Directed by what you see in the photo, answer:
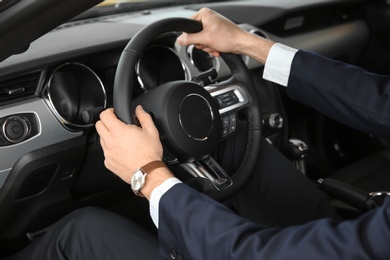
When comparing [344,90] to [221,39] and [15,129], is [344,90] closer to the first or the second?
[221,39]

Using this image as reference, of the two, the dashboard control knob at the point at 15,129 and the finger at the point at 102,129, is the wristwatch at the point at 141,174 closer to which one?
the finger at the point at 102,129

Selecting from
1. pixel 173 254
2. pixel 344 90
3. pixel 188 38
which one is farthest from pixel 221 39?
pixel 173 254

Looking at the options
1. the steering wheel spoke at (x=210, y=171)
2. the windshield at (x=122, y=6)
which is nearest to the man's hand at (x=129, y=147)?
the steering wheel spoke at (x=210, y=171)

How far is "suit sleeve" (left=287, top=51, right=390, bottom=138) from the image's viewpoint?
4.31 feet

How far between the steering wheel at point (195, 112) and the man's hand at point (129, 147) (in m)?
0.03

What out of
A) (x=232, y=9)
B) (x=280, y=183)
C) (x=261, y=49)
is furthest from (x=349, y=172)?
(x=232, y=9)

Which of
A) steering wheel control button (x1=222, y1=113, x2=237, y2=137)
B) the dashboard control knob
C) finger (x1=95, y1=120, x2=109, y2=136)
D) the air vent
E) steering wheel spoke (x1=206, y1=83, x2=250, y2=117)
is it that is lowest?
steering wheel control button (x1=222, y1=113, x2=237, y2=137)

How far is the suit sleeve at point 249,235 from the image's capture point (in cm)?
83

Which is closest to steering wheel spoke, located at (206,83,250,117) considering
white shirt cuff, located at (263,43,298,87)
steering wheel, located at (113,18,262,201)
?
steering wheel, located at (113,18,262,201)

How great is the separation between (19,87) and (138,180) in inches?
16.0

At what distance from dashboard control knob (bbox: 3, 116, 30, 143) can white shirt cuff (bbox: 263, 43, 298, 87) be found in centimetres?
62

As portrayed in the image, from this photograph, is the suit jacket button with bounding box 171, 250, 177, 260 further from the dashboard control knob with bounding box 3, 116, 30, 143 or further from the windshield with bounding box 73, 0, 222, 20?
the windshield with bounding box 73, 0, 222, 20

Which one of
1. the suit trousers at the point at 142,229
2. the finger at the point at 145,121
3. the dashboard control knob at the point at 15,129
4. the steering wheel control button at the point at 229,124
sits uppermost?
Result: the finger at the point at 145,121

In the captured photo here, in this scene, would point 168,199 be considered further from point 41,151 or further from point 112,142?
point 41,151
